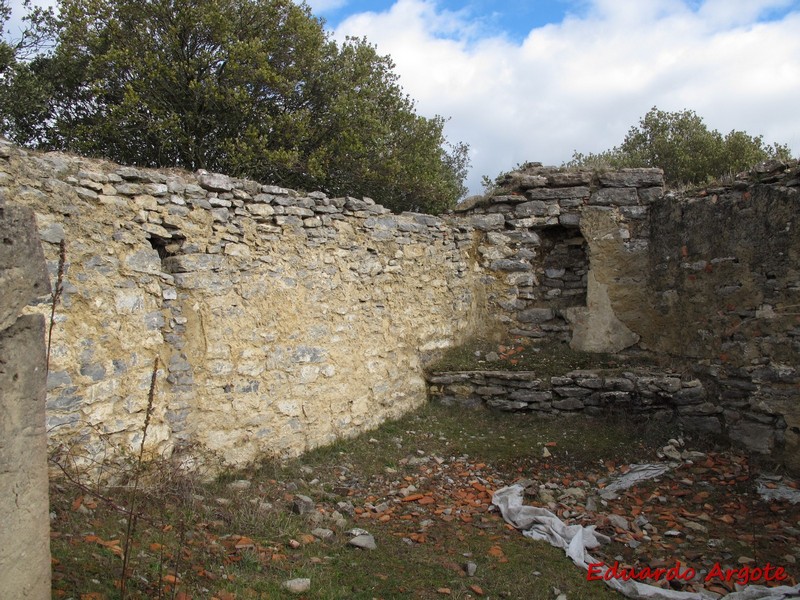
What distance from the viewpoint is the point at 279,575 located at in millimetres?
3607

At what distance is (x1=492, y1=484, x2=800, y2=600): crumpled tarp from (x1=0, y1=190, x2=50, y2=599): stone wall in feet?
11.3

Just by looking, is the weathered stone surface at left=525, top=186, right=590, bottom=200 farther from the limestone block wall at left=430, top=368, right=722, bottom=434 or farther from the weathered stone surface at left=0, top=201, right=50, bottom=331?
the weathered stone surface at left=0, top=201, right=50, bottom=331

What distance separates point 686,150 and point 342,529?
14368 millimetres

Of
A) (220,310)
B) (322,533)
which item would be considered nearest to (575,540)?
(322,533)

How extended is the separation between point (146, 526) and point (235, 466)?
1.50 meters

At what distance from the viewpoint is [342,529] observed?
4.53m

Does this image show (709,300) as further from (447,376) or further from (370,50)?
(370,50)

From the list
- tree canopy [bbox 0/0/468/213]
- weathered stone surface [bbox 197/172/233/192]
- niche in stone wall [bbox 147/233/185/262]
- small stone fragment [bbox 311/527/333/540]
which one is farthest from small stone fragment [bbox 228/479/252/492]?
tree canopy [bbox 0/0/468/213]

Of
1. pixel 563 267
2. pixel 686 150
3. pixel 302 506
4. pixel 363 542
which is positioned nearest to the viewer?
pixel 363 542

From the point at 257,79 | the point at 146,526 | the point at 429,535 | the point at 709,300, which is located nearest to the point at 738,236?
the point at 709,300

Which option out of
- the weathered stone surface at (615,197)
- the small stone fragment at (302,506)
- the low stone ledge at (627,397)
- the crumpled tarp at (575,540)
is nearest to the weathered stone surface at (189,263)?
the small stone fragment at (302,506)

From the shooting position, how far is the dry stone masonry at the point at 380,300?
4414 millimetres

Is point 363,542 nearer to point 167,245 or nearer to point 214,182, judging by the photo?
point 167,245

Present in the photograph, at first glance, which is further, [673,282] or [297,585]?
[673,282]
